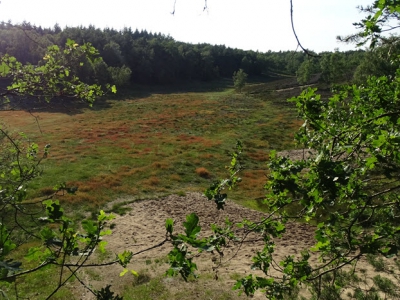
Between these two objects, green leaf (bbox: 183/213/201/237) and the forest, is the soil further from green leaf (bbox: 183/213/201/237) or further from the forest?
green leaf (bbox: 183/213/201/237)

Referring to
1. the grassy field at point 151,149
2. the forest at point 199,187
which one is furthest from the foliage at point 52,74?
the grassy field at point 151,149

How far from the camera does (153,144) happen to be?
3272 centimetres

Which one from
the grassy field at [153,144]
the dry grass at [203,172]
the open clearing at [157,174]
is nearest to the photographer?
the open clearing at [157,174]

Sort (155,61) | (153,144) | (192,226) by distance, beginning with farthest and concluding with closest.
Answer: (155,61) → (153,144) → (192,226)

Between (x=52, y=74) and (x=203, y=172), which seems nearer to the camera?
(x=52, y=74)

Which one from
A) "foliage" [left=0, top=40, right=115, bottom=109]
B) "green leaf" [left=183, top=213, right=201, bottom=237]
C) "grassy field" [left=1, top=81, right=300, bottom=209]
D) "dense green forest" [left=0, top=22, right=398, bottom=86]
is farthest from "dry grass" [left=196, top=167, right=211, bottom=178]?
"dense green forest" [left=0, top=22, right=398, bottom=86]

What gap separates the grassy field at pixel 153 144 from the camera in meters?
21.0

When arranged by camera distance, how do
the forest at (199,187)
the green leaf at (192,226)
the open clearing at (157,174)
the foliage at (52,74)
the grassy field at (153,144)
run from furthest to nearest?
the grassy field at (153,144) → the open clearing at (157,174) → the foliage at (52,74) → the forest at (199,187) → the green leaf at (192,226)

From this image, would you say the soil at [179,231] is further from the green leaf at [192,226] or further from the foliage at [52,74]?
the green leaf at [192,226]

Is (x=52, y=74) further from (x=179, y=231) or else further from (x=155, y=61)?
(x=155, y=61)

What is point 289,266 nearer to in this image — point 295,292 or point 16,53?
point 295,292

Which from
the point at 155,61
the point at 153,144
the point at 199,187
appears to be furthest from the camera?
the point at 155,61

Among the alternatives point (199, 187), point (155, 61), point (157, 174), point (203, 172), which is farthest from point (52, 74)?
point (155, 61)

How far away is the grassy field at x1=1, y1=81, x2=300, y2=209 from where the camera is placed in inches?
827
